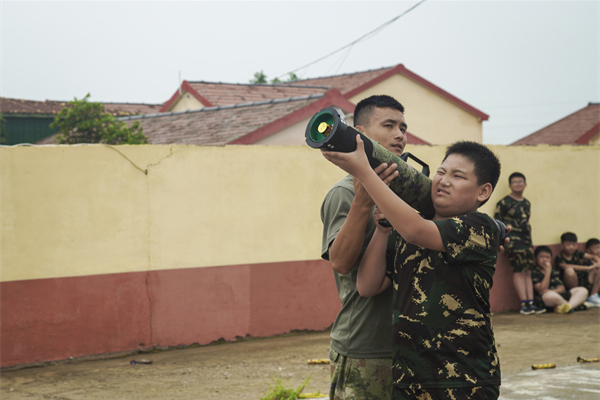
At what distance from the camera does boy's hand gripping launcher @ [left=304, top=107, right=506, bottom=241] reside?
1.91m

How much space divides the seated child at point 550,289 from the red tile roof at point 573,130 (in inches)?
446

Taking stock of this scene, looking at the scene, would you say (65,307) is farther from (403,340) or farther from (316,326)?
(403,340)

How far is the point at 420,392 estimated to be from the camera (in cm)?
216

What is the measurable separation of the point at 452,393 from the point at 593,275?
6883 millimetres

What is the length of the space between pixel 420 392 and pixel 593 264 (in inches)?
269

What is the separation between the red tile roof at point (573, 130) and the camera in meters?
18.2

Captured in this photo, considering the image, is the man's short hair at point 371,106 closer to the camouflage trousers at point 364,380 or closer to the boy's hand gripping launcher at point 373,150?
the boy's hand gripping launcher at point 373,150

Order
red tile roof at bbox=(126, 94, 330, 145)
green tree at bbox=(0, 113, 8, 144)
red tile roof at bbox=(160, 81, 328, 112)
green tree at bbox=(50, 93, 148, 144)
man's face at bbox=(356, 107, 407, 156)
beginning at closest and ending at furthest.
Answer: man's face at bbox=(356, 107, 407, 156) < red tile roof at bbox=(126, 94, 330, 145) < green tree at bbox=(50, 93, 148, 144) < red tile roof at bbox=(160, 81, 328, 112) < green tree at bbox=(0, 113, 8, 144)

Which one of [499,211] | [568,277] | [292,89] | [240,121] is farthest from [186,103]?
[568,277]

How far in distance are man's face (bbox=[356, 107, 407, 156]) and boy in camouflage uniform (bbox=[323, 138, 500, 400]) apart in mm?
432

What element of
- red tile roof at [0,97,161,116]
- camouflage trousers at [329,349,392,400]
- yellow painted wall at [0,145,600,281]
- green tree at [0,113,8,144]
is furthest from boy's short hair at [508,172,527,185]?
green tree at [0,113,8,144]

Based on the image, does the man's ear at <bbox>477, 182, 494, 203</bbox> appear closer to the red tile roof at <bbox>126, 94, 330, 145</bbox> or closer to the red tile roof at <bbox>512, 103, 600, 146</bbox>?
the red tile roof at <bbox>126, 94, 330, 145</bbox>

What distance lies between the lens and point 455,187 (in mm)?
2260

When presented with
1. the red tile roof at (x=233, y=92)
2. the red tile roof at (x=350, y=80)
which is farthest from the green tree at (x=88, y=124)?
the red tile roof at (x=350, y=80)
